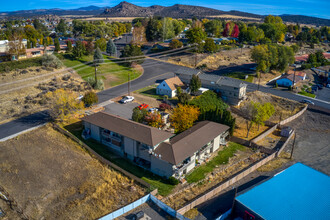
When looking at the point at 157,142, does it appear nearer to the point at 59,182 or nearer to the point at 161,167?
the point at 161,167

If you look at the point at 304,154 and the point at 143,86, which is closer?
the point at 304,154

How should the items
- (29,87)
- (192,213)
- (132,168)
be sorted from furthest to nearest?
(29,87), (132,168), (192,213)

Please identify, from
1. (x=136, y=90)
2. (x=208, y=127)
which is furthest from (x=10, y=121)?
(x=208, y=127)

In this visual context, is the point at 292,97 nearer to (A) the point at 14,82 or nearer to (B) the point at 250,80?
(B) the point at 250,80

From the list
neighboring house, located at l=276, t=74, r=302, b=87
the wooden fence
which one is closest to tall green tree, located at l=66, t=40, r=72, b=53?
neighboring house, located at l=276, t=74, r=302, b=87

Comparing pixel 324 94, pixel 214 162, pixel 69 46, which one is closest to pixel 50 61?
pixel 69 46

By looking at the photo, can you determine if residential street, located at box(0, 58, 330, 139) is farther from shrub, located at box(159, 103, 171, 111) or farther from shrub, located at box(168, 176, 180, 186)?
shrub, located at box(168, 176, 180, 186)
